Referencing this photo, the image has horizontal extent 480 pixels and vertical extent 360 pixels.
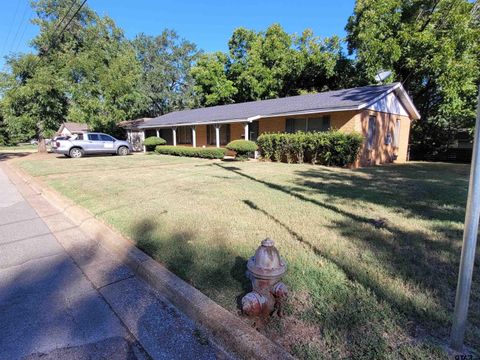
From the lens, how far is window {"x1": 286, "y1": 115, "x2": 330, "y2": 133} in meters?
14.8

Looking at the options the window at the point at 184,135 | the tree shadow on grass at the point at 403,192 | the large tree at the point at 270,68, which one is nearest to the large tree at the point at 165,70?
the large tree at the point at 270,68

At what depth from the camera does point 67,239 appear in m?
4.52

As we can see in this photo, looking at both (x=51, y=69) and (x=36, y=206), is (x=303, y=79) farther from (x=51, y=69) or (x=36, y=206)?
(x=36, y=206)

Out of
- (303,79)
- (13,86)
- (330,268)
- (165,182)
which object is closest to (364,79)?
(303,79)

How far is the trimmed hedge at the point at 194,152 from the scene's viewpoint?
17.2 meters

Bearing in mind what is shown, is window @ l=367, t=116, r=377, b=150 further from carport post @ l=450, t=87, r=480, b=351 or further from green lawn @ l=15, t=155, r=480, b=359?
carport post @ l=450, t=87, r=480, b=351

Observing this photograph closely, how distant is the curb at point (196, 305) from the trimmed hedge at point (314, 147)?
34.8 ft

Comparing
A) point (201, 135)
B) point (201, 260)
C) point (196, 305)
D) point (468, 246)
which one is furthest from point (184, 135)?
point (468, 246)

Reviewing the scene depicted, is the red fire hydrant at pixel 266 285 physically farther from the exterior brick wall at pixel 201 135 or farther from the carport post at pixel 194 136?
the exterior brick wall at pixel 201 135

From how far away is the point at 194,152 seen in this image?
18.5m

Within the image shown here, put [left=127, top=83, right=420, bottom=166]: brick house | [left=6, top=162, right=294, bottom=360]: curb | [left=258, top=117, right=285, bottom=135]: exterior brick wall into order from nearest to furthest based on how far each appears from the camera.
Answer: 1. [left=6, top=162, right=294, bottom=360]: curb
2. [left=127, top=83, right=420, bottom=166]: brick house
3. [left=258, top=117, right=285, bottom=135]: exterior brick wall

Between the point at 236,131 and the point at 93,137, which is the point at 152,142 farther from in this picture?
the point at 236,131

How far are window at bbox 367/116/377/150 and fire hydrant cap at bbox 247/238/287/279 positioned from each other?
A: 45.2ft

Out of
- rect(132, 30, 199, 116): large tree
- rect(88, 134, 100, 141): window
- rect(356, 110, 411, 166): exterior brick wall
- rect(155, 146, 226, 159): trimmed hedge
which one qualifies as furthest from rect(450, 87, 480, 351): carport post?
rect(132, 30, 199, 116): large tree
